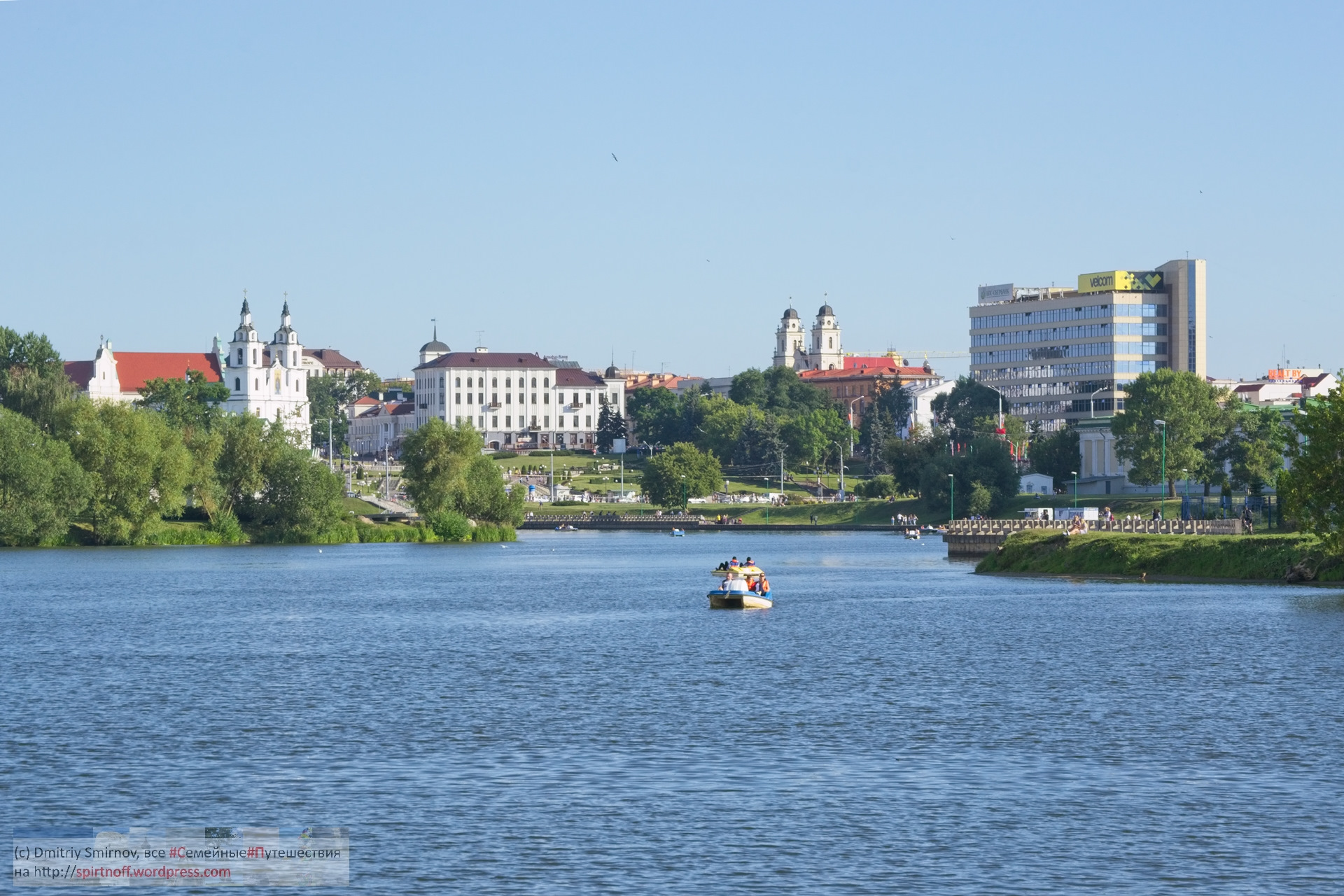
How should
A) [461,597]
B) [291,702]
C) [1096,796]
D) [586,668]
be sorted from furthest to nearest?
[461,597], [586,668], [291,702], [1096,796]

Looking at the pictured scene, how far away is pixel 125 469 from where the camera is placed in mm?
127500

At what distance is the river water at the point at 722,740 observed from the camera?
26.9 m

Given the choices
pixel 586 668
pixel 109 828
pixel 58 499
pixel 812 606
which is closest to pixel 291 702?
pixel 586 668

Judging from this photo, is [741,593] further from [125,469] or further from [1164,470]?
[1164,470]

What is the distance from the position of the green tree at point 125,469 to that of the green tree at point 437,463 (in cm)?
2389

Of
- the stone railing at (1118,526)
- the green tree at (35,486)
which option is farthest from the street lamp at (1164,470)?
the green tree at (35,486)

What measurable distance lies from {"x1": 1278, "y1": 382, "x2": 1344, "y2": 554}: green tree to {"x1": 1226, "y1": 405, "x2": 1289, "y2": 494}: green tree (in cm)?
6979

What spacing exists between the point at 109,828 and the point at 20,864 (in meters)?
2.77

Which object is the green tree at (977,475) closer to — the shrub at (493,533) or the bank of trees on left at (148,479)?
the shrub at (493,533)

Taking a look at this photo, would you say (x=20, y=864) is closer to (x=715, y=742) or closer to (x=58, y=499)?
(x=715, y=742)

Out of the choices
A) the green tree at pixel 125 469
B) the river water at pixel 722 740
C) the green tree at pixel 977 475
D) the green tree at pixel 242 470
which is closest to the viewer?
the river water at pixel 722 740

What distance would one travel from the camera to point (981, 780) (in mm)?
33000

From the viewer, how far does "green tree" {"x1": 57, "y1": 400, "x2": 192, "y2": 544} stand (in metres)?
128

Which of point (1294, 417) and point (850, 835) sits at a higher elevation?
point (1294, 417)
